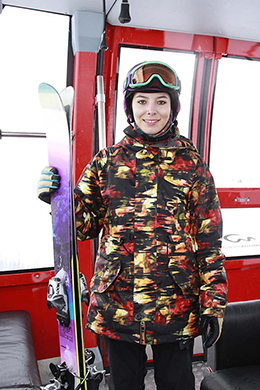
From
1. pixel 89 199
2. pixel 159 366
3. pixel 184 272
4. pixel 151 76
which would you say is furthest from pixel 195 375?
pixel 151 76

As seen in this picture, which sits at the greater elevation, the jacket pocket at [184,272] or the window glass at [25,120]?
the window glass at [25,120]

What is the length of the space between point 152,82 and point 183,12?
44.5 inches

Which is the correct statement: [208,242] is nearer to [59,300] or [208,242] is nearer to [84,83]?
[59,300]

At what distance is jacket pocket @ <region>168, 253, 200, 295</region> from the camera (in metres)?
1.43

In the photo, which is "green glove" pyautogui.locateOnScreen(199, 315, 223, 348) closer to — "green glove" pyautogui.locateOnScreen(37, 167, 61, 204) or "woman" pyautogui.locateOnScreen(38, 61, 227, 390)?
"woman" pyautogui.locateOnScreen(38, 61, 227, 390)

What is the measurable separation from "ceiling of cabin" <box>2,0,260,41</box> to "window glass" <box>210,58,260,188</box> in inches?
25.5

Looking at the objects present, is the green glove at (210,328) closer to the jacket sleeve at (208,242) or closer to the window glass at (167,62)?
the jacket sleeve at (208,242)

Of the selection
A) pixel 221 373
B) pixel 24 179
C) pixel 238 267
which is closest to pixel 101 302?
pixel 221 373

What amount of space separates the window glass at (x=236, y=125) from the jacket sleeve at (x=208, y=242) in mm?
2099

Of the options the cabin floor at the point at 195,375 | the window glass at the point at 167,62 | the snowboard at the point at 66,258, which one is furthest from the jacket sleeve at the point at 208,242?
the window glass at the point at 167,62


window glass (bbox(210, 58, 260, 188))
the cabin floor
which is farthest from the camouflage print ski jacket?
window glass (bbox(210, 58, 260, 188))

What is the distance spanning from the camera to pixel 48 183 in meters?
1.59

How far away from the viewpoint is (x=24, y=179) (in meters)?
2.91

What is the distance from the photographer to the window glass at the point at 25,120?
2672 millimetres
